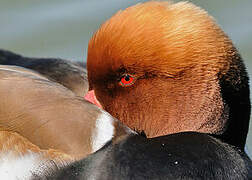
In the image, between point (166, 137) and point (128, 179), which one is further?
point (166, 137)

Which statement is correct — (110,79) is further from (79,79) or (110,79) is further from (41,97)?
(79,79)

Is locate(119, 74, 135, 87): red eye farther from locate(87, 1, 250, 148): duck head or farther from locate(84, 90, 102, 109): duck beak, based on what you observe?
locate(84, 90, 102, 109): duck beak

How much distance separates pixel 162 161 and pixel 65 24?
3.28m

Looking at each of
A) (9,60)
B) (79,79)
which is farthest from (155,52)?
(9,60)

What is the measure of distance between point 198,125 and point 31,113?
0.94 meters

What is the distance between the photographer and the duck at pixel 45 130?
130 inches

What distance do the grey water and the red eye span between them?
2.53 meters

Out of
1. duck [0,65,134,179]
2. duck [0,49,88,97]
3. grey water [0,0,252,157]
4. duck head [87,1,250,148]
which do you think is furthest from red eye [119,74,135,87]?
grey water [0,0,252,157]

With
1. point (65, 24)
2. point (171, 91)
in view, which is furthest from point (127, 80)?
point (65, 24)

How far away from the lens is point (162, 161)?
327 centimetres

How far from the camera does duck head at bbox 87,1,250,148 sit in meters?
3.37

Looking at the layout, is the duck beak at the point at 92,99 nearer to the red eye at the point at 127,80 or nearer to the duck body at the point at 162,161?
the red eye at the point at 127,80

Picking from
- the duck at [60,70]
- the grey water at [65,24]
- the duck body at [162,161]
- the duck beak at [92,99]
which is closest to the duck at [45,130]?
the duck body at [162,161]

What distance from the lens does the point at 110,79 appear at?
11.6 ft
